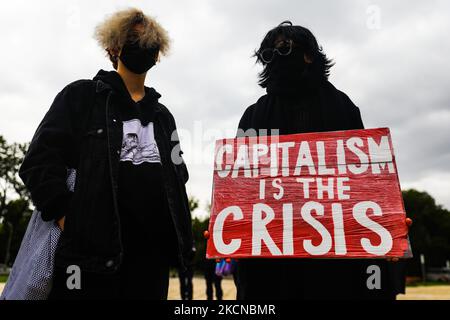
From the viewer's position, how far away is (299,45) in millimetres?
2959

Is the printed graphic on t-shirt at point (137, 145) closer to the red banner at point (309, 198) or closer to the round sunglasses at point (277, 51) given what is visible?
the red banner at point (309, 198)

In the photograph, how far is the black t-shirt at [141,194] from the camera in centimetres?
211

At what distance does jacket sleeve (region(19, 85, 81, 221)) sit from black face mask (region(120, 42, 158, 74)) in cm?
41

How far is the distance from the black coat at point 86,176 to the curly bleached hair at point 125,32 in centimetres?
19

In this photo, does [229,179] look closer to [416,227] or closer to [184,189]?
[184,189]

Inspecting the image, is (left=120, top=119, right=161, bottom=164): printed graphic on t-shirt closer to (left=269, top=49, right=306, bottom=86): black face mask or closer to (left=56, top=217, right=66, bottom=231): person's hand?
(left=56, top=217, right=66, bottom=231): person's hand

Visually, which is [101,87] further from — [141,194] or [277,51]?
[277,51]

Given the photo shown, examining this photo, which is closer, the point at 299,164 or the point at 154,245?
the point at 154,245

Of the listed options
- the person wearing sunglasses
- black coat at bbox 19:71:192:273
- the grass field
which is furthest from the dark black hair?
the grass field

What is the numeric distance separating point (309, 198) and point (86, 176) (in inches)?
50.0

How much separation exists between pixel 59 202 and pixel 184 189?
80 cm

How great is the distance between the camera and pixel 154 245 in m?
2.18
